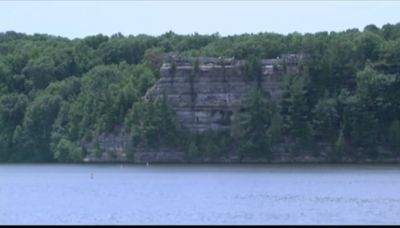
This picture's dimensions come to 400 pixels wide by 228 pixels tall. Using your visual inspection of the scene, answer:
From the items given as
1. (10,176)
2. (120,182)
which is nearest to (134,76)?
(10,176)

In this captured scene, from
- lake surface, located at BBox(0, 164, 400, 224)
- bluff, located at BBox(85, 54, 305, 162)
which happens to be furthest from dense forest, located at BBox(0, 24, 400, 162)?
lake surface, located at BBox(0, 164, 400, 224)

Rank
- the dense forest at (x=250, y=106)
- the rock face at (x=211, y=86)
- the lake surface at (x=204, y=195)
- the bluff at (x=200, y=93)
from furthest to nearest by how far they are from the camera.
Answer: the rock face at (x=211, y=86) → the bluff at (x=200, y=93) → the dense forest at (x=250, y=106) → the lake surface at (x=204, y=195)

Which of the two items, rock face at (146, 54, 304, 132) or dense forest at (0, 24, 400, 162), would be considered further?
rock face at (146, 54, 304, 132)

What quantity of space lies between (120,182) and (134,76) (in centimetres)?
4976

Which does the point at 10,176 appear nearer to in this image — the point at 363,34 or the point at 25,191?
the point at 25,191

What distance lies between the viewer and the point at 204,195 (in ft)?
248

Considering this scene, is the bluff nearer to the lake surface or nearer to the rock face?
the rock face

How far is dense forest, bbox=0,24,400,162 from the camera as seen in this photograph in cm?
12875

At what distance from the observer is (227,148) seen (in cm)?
13012

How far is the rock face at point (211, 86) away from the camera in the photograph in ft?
434

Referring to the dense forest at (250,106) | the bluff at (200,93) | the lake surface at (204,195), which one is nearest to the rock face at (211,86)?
the bluff at (200,93)

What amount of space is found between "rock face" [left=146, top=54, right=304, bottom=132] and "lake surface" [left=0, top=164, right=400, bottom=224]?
14.9 metres

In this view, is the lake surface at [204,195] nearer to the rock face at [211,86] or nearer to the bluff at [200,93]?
the bluff at [200,93]

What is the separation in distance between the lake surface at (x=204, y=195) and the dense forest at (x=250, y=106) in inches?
446
